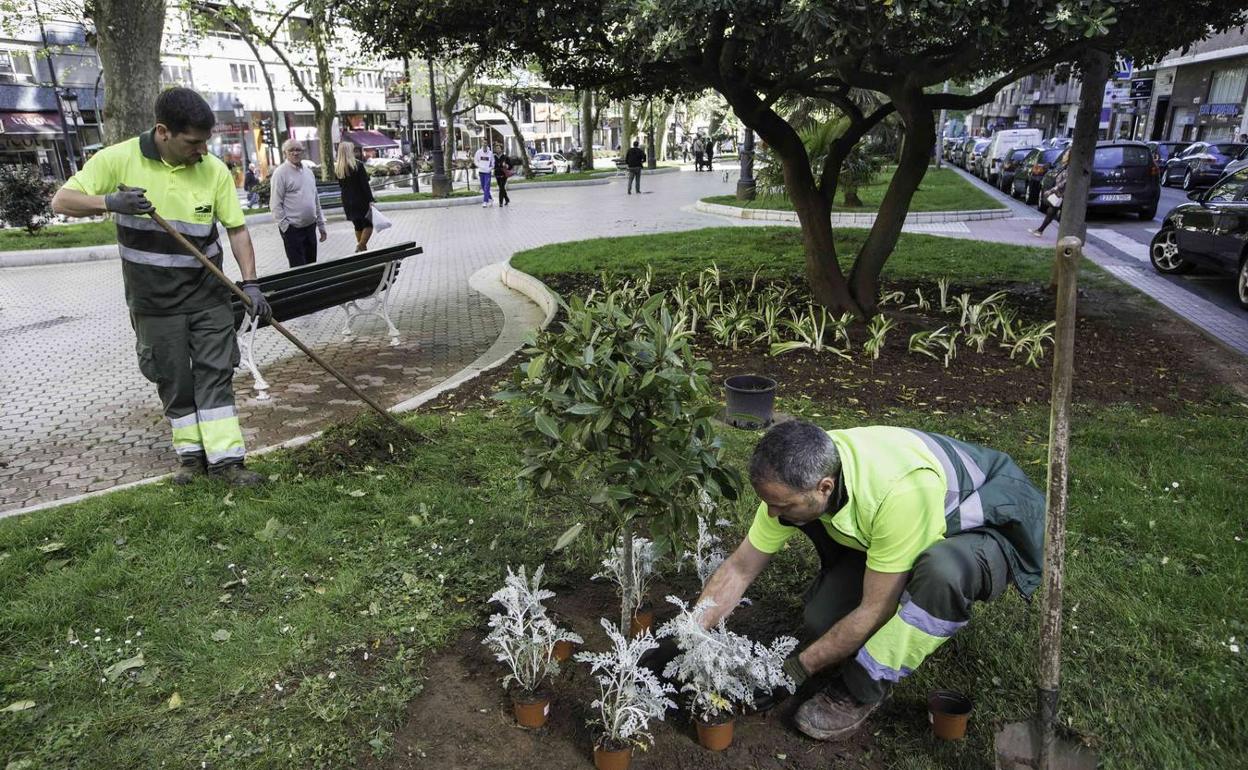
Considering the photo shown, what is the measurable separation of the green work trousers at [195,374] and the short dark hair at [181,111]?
0.94m

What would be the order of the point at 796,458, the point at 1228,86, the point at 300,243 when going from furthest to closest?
the point at 1228,86 < the point at 300,243 < the point at 796,458

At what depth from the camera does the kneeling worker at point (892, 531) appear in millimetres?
2363

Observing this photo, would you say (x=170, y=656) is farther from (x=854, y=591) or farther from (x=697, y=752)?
(x=854, y=591)

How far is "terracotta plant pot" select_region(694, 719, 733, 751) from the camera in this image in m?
2.46

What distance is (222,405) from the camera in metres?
4.33

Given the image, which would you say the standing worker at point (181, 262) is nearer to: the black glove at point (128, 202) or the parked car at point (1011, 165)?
the black glove at point (128, 202)

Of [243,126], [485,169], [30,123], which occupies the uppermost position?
[30,123]

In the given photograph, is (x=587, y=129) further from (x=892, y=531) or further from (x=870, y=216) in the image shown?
(x=892, y=531)

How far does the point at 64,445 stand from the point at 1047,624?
18.2ft

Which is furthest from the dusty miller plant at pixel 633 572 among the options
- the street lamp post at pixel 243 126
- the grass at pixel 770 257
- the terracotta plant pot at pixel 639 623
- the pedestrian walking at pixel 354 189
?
the street lamp post at pixel 243 126

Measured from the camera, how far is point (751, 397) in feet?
16.1

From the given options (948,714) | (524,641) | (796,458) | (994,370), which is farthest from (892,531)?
(994,370)

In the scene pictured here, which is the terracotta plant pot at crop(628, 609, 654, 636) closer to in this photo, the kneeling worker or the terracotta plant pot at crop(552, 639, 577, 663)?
the terracotta plant pot at crop(552, 639, 577, 663)

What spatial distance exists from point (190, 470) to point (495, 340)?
3475 millimetres
